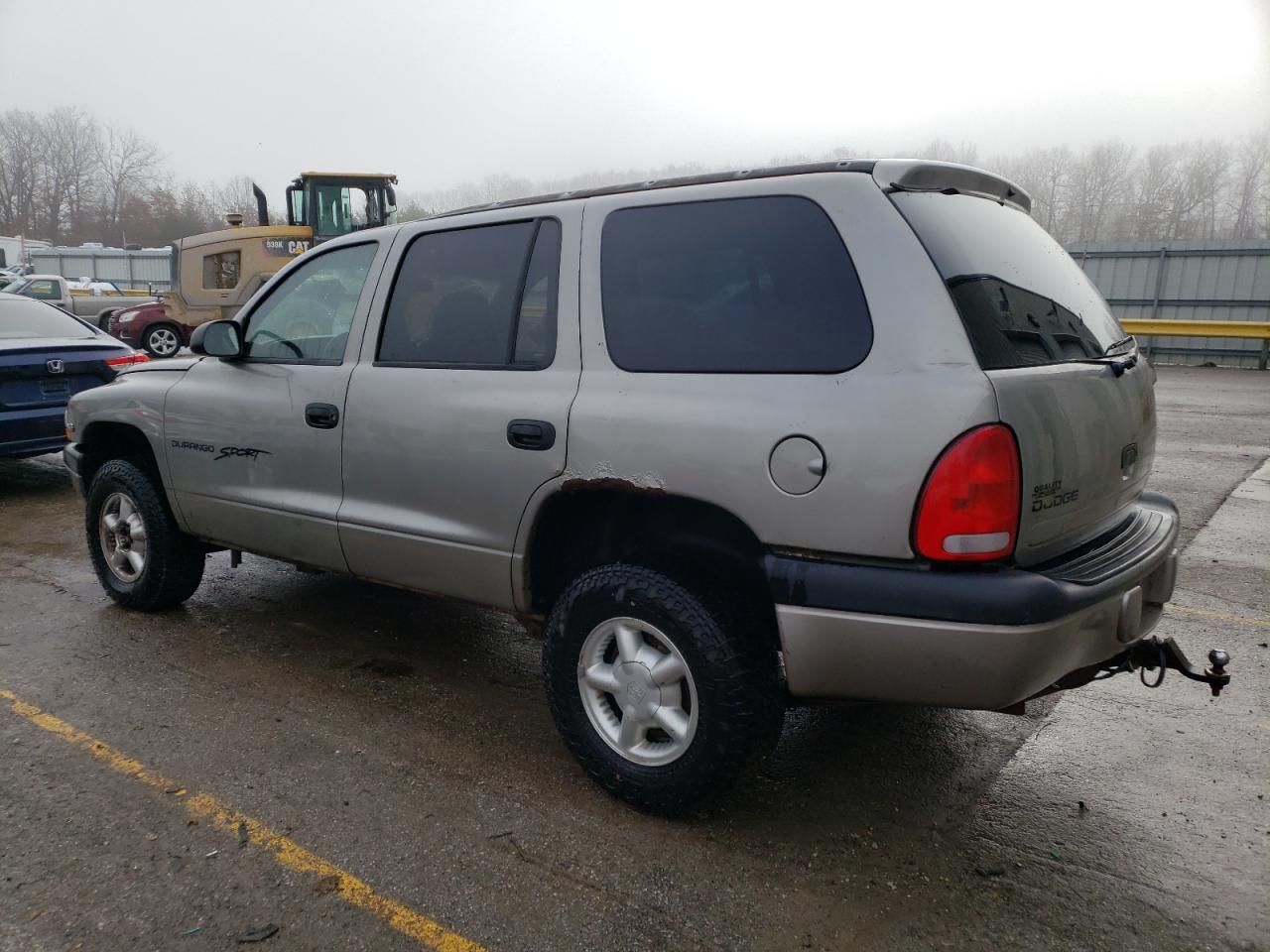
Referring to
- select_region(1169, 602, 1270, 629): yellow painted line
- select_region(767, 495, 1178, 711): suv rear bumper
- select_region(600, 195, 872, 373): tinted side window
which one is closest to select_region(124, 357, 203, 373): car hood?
select_region(600, 195, 872, 373): tinted side window

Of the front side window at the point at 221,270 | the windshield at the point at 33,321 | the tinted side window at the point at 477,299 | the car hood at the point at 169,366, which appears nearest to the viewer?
the tinted side window at the point at 477,299

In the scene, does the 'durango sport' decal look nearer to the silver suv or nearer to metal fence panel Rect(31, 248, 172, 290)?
the silver suv

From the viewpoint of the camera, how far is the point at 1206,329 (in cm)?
1741

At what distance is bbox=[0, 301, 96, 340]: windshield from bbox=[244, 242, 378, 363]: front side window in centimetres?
454

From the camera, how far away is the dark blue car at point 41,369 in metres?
6.87

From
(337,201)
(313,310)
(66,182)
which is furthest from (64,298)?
(66,182)

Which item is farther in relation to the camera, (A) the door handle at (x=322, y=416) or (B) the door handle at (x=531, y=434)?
(A) the door handle at (x=322, y=416)

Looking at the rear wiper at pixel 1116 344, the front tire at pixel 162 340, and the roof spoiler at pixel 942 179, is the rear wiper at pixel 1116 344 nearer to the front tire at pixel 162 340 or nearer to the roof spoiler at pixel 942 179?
the roof spoiler at pixel 942 179

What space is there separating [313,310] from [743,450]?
88.7 inches

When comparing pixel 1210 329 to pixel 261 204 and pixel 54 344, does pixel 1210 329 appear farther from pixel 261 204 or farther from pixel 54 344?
pixel 54 344

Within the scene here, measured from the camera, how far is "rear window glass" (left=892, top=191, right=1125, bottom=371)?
238 cm

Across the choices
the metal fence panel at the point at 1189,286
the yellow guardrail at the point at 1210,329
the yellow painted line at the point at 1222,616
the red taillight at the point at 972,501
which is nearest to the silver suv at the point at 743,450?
the red taillight at the point at 972,501

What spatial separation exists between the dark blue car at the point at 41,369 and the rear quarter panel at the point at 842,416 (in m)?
6.06

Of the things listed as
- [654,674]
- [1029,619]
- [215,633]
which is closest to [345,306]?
[215,633]
